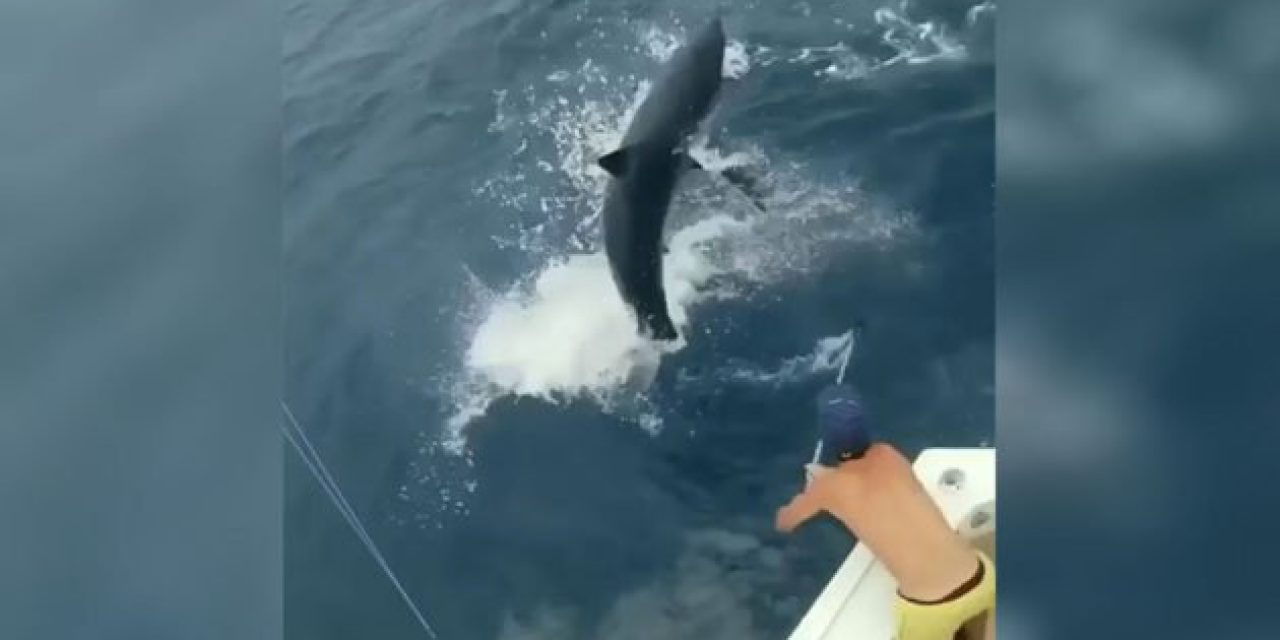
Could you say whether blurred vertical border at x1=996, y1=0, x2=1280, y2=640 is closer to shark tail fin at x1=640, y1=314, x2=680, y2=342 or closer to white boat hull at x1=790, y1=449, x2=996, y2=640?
white boat hull at x1=790, y1=449, x2=996, y2=640

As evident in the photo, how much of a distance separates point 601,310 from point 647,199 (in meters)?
0.43

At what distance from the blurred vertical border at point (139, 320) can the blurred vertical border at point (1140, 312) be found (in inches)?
29.7

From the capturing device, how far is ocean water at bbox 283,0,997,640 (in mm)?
4508

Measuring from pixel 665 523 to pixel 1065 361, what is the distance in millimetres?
3611

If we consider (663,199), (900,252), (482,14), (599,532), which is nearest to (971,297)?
(900,252)

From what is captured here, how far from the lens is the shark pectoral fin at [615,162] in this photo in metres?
4.62

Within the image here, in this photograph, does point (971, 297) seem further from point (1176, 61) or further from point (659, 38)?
point (1176, 61)

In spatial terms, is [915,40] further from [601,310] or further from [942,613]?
[942,613]

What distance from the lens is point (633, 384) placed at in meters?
4.72

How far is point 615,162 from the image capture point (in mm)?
4664

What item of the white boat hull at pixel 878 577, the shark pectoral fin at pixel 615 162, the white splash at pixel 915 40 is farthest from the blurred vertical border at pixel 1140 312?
the white splash at pixel 915 40

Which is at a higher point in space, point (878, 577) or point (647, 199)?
point (878, 577)

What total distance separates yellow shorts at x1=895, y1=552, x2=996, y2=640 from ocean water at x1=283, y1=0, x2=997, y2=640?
1.32 m

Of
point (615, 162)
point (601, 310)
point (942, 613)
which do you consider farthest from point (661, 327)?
point (942, 613)
